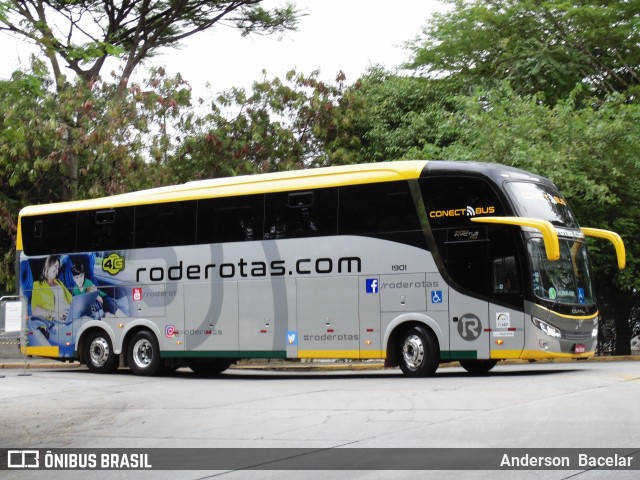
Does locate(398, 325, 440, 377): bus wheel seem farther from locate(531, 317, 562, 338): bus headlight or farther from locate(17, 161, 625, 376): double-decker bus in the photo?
locate(531, 317, 562, 338): bus headlight

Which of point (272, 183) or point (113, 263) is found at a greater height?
point (272, 183)

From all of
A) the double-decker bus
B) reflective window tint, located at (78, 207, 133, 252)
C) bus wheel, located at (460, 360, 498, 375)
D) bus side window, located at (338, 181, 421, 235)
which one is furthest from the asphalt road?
reflective window tint, located at (78, 207, 133, 252)

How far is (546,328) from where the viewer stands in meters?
18.5

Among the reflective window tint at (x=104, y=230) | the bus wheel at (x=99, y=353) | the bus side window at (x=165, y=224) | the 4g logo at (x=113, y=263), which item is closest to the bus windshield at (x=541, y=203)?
the bus side window at (x=165, y=224)

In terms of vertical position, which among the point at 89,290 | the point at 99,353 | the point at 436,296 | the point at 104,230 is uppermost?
the point at 104,230

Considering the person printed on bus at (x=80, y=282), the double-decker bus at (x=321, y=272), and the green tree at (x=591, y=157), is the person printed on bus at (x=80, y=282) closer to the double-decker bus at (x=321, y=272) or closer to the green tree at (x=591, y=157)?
the double-decker bus at (x=321, y=272)

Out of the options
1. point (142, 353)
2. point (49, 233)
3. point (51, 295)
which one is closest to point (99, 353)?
point (142, 353)

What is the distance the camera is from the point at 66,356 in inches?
965

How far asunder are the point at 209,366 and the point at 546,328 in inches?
346

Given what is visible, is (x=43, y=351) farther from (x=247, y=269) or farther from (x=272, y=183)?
(x=272, y=183)

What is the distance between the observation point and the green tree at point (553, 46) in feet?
105

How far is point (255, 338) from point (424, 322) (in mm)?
3957

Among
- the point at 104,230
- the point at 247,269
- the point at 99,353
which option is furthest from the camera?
the point at 99,353

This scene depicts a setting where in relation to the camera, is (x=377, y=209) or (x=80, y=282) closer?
(x=377, y=209)
